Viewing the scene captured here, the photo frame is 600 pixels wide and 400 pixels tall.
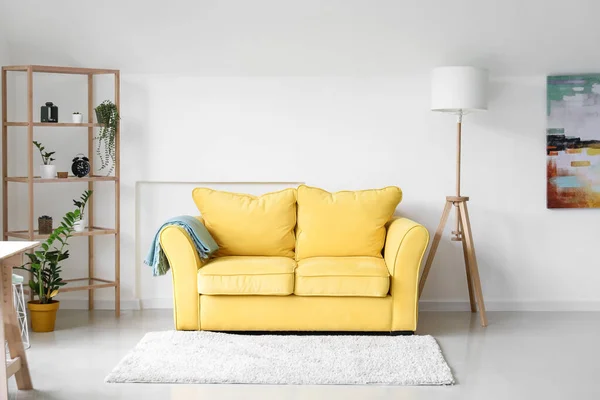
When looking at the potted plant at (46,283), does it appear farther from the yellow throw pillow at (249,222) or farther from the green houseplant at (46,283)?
the yellow throw pillow at (249,222)

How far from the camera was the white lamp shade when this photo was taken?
5.38 m

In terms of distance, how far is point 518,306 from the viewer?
5.93 m

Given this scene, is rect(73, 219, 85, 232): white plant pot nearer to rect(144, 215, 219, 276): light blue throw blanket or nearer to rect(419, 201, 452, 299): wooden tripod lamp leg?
rect(144, 215, 219, 276): light blue throw blanket

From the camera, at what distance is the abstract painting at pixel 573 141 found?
5.83 metres

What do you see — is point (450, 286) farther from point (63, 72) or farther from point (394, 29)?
point (63, 72)

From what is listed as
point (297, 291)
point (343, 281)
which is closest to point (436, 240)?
point (343, 281)

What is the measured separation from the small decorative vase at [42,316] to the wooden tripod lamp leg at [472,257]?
272 cm

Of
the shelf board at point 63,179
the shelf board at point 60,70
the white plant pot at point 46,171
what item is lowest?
the shelf board at point 63,179

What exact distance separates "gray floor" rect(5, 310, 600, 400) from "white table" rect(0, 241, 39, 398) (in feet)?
0.36

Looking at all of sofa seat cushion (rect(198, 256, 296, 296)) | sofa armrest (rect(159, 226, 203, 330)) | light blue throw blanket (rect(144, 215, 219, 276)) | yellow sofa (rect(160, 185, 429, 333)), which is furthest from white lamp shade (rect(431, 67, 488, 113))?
sofa armrest (rect(159, 226, 203, 330))

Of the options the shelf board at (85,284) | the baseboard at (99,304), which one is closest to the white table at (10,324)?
the shelf board at (85,284)

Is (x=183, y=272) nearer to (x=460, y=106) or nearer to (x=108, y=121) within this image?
(x=108, y=121)

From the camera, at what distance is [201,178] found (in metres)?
5.93

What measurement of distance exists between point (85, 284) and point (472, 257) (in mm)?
2775
